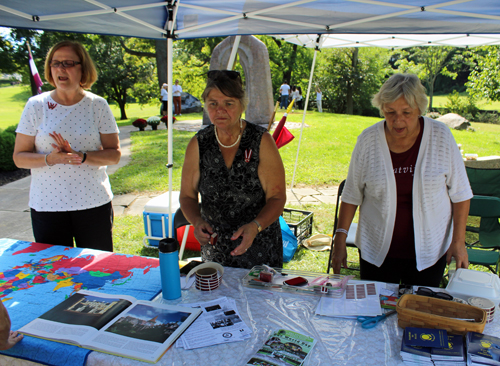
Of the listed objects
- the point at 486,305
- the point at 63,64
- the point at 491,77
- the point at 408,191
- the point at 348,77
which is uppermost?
the point at 348,77

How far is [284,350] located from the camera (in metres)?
1.23

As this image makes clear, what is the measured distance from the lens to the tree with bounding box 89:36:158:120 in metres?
20.0

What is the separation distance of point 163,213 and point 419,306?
3.01 metres

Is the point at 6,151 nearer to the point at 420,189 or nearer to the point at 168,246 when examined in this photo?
the point at 168,246

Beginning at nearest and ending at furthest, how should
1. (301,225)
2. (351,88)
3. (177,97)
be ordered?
(301,225) → (177,97) → (351,88)

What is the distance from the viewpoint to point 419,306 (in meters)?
1.39

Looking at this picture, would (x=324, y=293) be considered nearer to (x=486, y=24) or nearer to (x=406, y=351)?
(x=406, y=351)

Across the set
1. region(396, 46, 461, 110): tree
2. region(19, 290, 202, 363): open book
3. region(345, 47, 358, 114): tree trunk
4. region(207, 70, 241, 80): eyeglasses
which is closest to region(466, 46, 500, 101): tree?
region(396, 46, 461, 110): tree

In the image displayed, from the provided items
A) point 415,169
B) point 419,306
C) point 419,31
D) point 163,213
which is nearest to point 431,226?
point 415,169

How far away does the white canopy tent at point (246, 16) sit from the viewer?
246 cm

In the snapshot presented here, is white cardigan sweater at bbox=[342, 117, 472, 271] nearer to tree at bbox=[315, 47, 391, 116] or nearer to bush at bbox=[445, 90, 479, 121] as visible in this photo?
bush at bbox=[445, 90, 479, 121]

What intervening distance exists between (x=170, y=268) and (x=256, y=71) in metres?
11.5

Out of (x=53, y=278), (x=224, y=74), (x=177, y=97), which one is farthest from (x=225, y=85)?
(x=177, y=97)

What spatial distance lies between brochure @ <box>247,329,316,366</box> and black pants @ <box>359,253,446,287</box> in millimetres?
916
